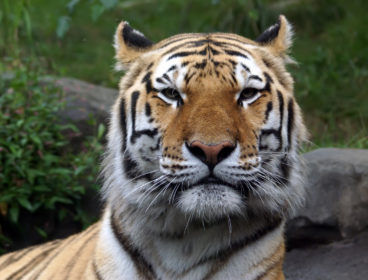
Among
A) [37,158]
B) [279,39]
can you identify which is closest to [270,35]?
[279,39]

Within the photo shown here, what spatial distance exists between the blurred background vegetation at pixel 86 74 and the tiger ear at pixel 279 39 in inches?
32.5

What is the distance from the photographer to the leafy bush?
4133 mm

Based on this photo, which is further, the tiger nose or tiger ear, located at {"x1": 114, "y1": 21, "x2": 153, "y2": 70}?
tiger ear, located at {"x1": 114, "y1": 21, "x2": 153, "y2": 70}

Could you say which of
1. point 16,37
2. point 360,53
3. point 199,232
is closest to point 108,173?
point 199,232

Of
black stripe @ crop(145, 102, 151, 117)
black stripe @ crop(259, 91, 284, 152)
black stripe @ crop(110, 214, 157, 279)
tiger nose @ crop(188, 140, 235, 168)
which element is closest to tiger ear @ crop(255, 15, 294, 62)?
black stripe @ crop(259, 91, 284, 152)

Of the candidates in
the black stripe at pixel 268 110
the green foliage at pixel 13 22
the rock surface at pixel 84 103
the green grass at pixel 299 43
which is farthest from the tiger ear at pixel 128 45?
the green foliage at pixel 13 22

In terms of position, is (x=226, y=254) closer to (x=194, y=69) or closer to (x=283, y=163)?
(x=283, y=163)

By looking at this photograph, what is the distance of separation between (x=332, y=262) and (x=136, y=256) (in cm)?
149

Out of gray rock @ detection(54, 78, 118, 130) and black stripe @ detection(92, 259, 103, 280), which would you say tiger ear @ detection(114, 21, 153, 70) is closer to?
black stripe @ detection(92, 259, 103, 280)

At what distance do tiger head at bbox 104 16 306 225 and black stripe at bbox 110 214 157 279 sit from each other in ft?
0.48

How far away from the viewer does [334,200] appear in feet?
12.5

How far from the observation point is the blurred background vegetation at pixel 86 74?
13.8 ft

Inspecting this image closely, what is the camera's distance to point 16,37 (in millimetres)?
5598

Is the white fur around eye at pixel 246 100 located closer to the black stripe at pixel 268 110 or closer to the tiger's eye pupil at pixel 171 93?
the black stripe at pixel 268 110
